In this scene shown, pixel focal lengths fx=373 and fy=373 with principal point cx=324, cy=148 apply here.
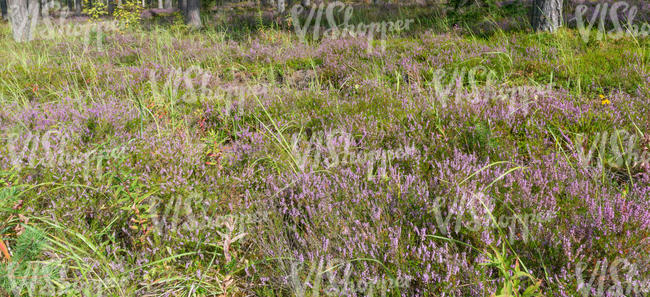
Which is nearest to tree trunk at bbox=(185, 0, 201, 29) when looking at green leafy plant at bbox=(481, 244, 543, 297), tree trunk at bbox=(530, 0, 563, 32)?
tree trunk at bbox=(530, 0, 563, 32)

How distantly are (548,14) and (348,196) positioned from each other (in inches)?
227

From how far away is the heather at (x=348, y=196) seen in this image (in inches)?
69.8

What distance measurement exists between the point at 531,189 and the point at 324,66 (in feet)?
13.8

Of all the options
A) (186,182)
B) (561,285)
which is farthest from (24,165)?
(561,285)

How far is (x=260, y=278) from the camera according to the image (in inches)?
74.9

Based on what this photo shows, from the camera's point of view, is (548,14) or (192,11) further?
(192,11)

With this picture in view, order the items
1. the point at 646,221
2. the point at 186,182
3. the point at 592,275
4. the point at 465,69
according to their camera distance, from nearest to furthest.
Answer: the point at 592,275, the point at 646,221, the point at 186,182, the point at 465,69

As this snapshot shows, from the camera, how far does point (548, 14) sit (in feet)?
20.1

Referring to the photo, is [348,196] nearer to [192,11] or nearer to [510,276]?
[510,276]

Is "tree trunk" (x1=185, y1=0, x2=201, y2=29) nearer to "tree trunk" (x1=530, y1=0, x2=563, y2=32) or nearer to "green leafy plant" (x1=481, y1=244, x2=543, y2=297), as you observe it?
"tree trunk" (x1=530, y1=0, x2=563, y2=32)

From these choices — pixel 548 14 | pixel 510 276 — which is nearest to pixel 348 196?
pixel 510 276

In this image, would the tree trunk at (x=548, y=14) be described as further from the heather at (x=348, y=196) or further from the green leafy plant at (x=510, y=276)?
the green leafy plant at (x=510, y=276)

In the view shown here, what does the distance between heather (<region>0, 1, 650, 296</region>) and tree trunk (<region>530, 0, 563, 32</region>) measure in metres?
1.72

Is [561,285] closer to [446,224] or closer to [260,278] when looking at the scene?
[446,224]
